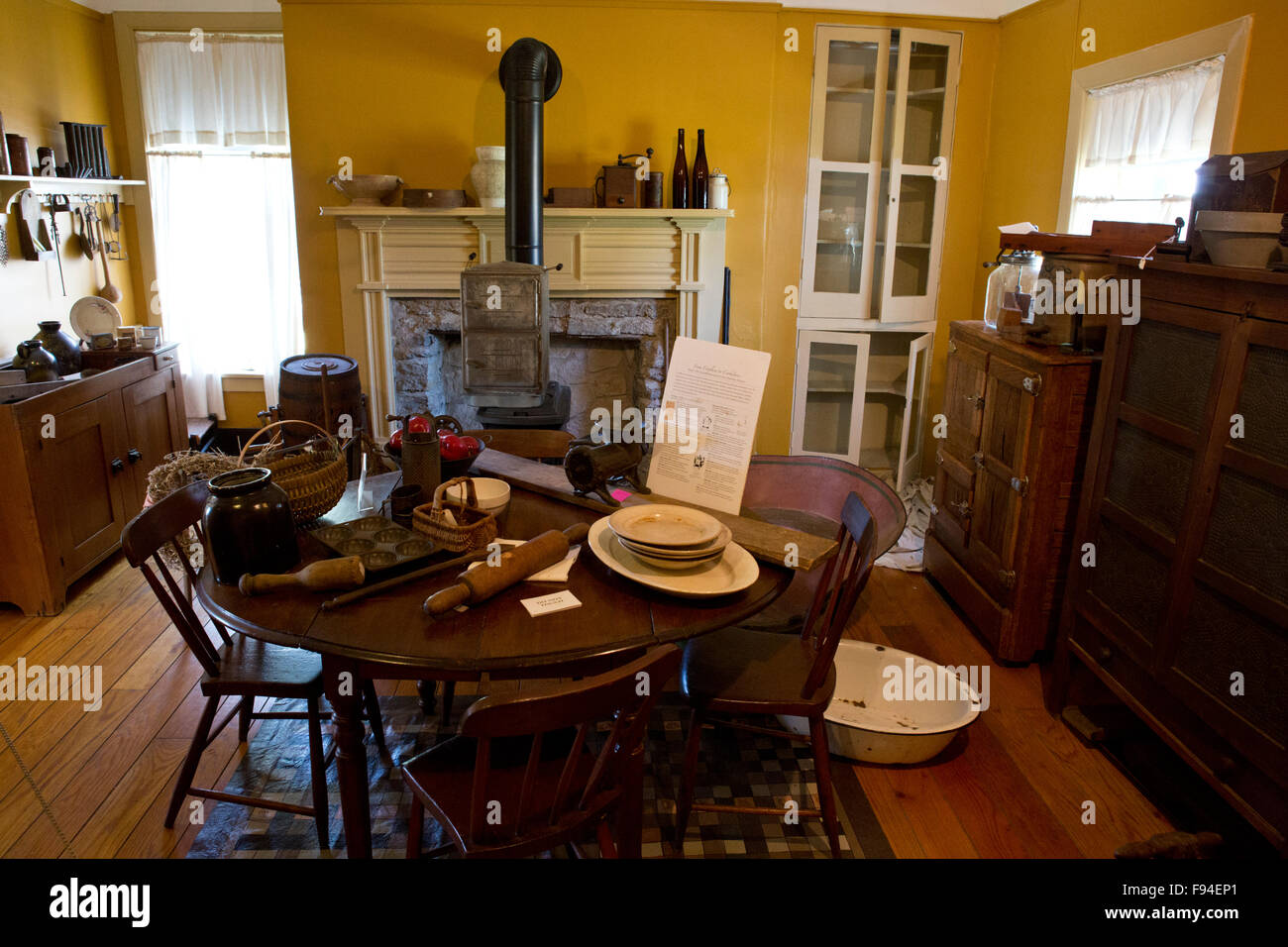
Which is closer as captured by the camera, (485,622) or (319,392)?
(485,622)

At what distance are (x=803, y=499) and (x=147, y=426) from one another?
9.46 feet

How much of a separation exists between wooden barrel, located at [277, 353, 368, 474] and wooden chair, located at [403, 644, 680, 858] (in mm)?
2409

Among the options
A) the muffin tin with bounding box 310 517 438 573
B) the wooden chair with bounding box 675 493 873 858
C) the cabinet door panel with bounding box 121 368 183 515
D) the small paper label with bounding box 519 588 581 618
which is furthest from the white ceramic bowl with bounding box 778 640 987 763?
the cabinet door panel with bounding box 121 368 183 515

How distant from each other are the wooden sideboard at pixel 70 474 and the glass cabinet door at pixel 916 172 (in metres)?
3.58

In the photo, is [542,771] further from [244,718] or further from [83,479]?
[83,479]

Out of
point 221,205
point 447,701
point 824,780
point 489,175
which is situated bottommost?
point 447,701

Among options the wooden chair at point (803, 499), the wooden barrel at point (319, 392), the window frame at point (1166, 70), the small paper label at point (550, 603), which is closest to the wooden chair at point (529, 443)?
the wooden chair at point (803, 499)

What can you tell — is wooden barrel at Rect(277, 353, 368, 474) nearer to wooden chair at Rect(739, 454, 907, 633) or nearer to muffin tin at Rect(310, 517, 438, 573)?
wooden chair at Rect(739, 454, 907, 633)

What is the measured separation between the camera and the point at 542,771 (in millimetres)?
1696

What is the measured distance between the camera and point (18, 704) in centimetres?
266

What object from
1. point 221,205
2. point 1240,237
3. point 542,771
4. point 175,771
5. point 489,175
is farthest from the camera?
point 221,205

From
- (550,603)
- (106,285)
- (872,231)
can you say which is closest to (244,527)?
(550,603)

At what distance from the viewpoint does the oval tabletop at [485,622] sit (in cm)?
152
